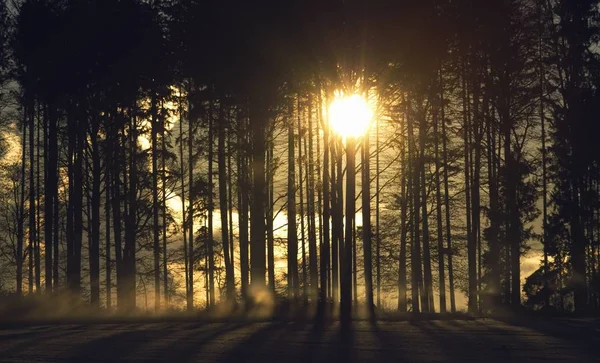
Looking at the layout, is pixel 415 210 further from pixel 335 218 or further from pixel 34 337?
pixel 34 337

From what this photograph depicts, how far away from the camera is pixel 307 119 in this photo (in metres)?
39.4

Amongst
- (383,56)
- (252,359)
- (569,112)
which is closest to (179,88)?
(383,56)

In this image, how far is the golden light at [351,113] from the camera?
86.4ft

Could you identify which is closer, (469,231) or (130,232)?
(469,231)

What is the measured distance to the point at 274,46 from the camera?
27812 millimetres

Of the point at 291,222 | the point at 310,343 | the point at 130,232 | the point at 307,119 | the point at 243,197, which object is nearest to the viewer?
the point at 310,343

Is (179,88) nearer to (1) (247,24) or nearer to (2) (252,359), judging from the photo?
(1) (247,24)

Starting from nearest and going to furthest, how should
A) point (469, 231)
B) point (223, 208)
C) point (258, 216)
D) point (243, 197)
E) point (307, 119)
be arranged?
point (258, 216)
point (223, 208)
point (469, 231)
point (243, 197)
point (307, 119)

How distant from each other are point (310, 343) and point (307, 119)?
22.6 meters

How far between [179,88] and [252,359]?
81.4ft

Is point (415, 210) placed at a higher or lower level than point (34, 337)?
higher

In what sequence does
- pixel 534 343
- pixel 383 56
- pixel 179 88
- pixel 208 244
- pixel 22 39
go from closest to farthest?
pixel 534 343
pixel 383 56
pixel 22 39
pixel 179 88
pixel 208 244

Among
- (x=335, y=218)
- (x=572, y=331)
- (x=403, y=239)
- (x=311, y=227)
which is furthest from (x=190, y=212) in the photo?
(x=572, y=331)

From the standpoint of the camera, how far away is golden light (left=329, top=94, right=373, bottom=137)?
86.4 ft
